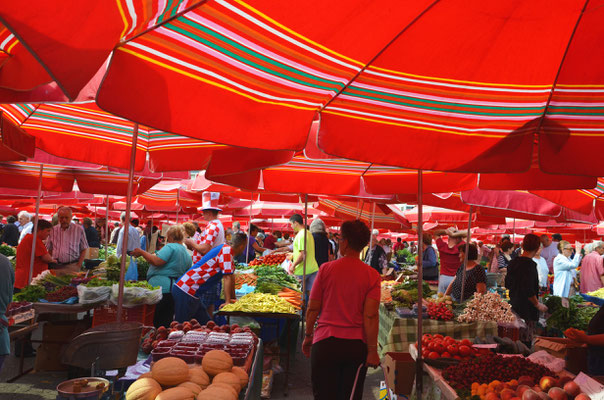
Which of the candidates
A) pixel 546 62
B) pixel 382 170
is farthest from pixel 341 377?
pixel 546 62

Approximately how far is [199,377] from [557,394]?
2538 mm

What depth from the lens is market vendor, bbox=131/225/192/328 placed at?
770cm

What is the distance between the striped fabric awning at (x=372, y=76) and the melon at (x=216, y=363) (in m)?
1.84

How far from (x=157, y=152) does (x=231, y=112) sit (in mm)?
2604

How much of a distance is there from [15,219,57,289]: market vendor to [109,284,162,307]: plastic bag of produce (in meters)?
2.34

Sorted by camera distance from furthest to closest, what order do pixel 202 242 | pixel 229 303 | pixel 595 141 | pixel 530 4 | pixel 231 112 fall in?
pixel 202 242, pixel 229 303, pixel 595 141, pixel 231 112, pixel 530 4

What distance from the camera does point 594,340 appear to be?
16.1ft

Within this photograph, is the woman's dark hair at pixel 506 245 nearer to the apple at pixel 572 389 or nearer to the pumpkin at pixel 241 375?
the apple at pixel 572 389

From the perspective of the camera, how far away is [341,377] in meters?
4.17

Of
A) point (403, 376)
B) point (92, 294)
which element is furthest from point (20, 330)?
point (403, 376)

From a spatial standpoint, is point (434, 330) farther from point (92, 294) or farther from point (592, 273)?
point (592, 273)

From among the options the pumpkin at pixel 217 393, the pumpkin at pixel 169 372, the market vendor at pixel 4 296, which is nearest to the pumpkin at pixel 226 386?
the pumpkin at pixel 217 393

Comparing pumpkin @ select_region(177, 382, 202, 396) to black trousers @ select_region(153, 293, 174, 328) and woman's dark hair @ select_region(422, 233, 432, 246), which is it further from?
woman's dark hair @ select_region(422, 233, 432, 246)

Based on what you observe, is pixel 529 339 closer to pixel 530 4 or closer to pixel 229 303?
pixel 229 303
